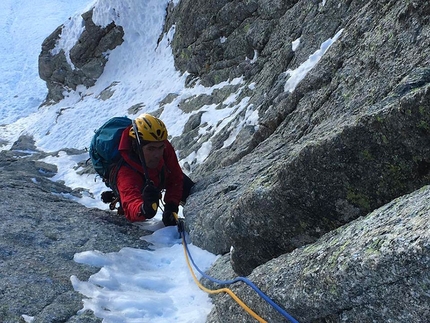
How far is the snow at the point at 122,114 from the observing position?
203 inches

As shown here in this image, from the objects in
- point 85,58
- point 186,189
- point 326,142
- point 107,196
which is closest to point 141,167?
point 186,189

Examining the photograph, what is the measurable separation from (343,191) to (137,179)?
15.8 feet

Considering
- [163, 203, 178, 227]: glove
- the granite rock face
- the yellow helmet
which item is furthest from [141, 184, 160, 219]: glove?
the granite rock face

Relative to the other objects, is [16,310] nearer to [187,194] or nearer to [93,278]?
[93,278]

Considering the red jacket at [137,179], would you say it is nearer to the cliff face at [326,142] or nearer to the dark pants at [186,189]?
the dark pants at [186,189]

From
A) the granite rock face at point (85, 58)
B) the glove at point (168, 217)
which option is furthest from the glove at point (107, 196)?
the granite rock face at point (85, 58)

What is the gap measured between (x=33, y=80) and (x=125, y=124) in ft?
102

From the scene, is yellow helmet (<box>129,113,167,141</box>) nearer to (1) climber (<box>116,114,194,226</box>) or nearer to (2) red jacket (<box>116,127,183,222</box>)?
(1) climber (<box>116,114,194,226</box>)

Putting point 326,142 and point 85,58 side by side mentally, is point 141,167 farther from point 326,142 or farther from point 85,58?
point 85,58

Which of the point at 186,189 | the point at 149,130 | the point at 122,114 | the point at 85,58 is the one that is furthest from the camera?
the point at 85,58

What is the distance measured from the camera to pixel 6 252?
5.83 metres

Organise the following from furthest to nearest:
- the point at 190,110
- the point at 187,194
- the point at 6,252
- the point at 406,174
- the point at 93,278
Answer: the point at 190,110 → the point at 187,194 → the point at 6,252 → the point at 93,278 → the point at 406,174

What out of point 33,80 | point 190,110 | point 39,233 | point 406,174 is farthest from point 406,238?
point 33,80

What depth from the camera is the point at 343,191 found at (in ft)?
12.4
